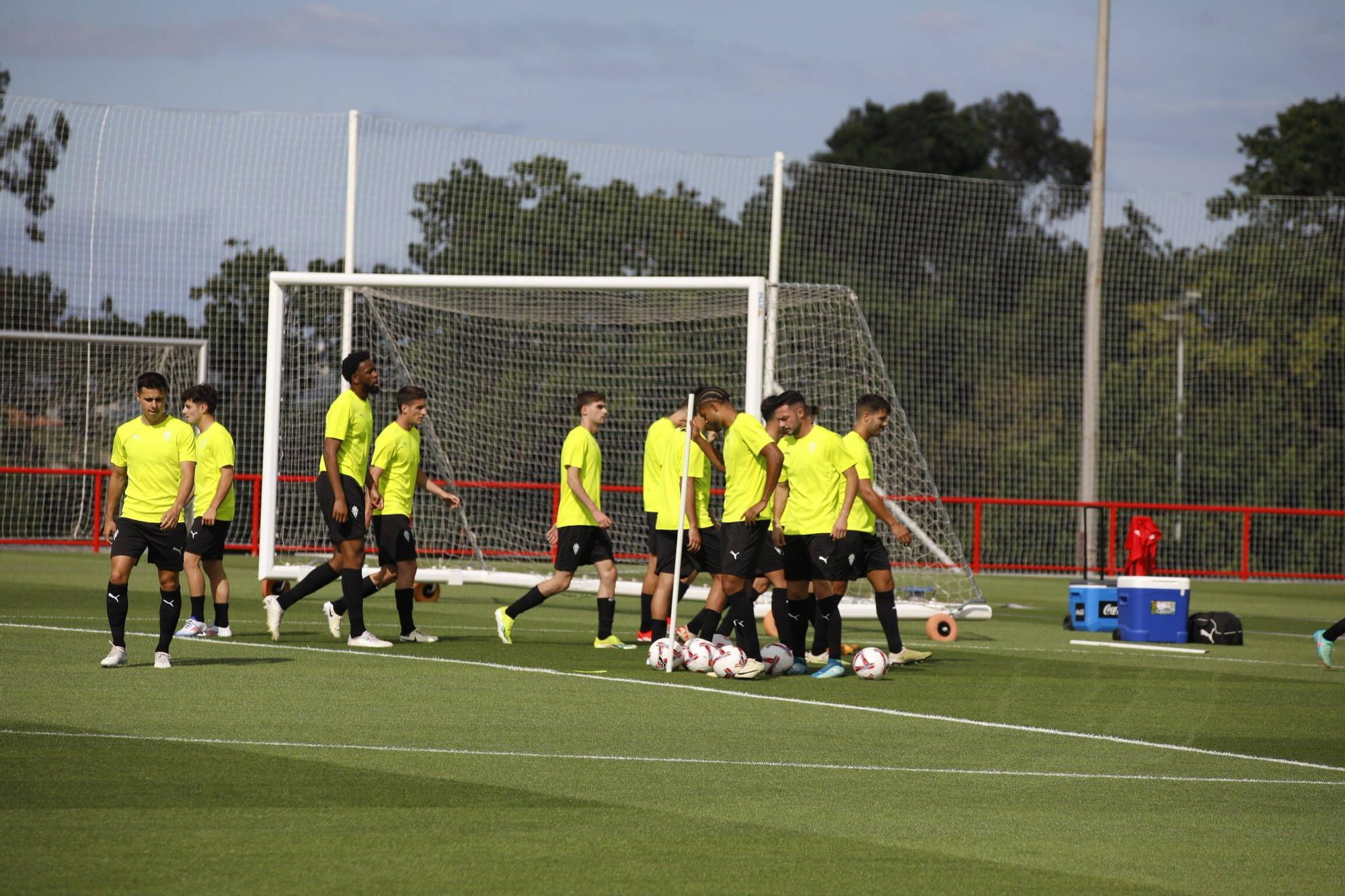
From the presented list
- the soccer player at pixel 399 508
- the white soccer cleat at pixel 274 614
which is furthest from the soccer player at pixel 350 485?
the soccer player at pixel 399 508

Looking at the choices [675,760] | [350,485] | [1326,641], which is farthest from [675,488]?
[1326,641]

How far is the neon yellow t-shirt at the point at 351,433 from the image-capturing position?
11336 mm

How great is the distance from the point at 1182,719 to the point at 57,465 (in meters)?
19.8

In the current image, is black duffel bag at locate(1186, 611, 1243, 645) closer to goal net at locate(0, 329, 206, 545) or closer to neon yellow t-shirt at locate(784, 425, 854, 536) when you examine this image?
neon yellow t-shirt at locate(784, 425, 854, 536)

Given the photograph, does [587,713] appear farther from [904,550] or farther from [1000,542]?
[1000,542]

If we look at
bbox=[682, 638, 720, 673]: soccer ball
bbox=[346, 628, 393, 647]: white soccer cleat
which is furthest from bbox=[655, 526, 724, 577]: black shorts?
bbox=[346, 628, 393, 647]: white soccer cleat

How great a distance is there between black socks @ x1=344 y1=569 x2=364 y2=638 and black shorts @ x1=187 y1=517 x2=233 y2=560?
2.54ft

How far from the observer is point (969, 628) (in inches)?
612

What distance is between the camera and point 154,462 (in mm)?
9617

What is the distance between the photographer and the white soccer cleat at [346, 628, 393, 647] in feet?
38.0

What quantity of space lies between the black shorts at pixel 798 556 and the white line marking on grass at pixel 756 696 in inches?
60.2

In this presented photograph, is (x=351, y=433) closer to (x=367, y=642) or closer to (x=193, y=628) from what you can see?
(x=367, y=642)

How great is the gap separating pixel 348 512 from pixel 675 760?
495cm

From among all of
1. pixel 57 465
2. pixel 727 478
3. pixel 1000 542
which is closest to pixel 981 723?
pixel 727 478
